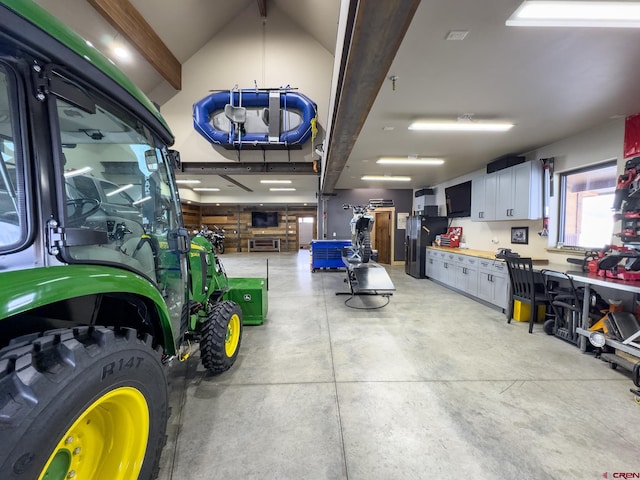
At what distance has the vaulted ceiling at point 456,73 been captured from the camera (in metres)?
1.63

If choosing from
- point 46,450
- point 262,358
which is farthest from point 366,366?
point 46,450

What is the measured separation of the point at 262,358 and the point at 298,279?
4.06m

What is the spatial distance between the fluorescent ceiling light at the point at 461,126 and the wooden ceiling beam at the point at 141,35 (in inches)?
173

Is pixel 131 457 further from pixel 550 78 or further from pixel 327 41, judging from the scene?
pixel 327 41

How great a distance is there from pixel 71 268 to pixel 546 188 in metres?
5.44

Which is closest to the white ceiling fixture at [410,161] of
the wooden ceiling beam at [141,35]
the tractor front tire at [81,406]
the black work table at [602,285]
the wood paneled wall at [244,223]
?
the black work table at [602,285]

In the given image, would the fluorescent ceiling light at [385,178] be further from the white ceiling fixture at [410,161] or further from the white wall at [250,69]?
the white wall at [250,69]

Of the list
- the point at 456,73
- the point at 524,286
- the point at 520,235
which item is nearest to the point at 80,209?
the point at 456,73

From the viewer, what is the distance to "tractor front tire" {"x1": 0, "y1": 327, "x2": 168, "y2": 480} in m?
0.66

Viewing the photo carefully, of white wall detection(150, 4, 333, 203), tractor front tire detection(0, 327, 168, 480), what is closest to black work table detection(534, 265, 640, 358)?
tractor front tire detection(0, 327, 168, 480)

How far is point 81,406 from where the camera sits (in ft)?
2.60

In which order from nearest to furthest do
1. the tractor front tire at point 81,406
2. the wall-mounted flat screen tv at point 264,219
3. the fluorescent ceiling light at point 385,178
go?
the tractor front tire at point 81,406 < the fluorescent ceiling light at point 385,178 < the wall-mounted flat screen tv at point 264,219

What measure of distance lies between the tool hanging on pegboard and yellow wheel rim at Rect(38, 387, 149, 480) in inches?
207

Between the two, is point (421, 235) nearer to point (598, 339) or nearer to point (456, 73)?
point (598, 339)
